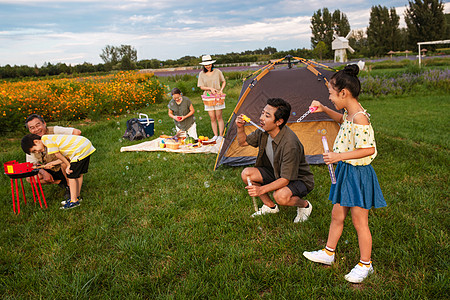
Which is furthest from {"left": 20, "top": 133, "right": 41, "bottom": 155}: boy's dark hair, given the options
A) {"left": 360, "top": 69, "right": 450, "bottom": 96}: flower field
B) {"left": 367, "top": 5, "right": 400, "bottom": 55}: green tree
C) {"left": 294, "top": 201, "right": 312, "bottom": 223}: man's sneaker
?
{"left": 367, "top": 5, "right": 400, "bottom": 55}: green tree

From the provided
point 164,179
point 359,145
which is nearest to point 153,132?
point 164,179

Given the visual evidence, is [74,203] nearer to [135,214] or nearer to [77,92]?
[135,214]

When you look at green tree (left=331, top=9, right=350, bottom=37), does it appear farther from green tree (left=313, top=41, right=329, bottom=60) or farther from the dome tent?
the dome tent

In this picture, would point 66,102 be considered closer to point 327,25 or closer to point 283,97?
point 283,97

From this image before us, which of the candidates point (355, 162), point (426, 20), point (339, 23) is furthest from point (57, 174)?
point (339, 23)

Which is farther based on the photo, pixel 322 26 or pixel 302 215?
pixel 322 26

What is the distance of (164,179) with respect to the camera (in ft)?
16.8

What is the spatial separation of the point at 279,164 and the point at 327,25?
50.9 metres

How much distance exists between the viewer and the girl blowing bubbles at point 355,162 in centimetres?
233

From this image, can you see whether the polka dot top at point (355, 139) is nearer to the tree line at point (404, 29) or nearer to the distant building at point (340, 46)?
the distant building at point (340, 46)

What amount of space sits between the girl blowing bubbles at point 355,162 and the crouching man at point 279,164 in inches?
24.8

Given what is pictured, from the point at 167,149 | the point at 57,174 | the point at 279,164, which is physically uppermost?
the point at 279,164

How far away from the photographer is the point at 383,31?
38.3 m

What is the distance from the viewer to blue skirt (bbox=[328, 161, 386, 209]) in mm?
2396
